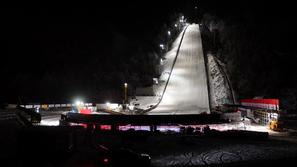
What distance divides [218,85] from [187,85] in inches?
200

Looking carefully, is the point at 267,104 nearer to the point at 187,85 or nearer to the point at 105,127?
the point at 187,85

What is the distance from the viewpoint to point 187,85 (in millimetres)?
44812

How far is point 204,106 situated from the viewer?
39281mm

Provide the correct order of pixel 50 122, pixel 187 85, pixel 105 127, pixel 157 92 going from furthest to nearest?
pixel 157 92
pixel 187 85
pixel 50 122
pixel 105 127

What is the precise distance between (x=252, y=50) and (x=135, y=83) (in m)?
23.8

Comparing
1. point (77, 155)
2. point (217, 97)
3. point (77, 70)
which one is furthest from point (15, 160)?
point (77, 70)

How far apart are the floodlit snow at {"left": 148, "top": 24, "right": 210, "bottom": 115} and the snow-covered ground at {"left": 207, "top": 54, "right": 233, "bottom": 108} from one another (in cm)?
139

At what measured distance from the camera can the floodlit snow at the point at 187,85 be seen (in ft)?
131

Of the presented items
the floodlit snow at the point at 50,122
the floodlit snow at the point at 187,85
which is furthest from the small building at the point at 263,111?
the floodlit snow at the point at 50,122

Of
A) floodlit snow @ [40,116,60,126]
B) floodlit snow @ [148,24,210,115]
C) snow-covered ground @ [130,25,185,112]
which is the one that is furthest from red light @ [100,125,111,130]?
snow-covered ground @ [130,25,185,112]

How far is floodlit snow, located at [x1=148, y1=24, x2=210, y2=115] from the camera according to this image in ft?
131

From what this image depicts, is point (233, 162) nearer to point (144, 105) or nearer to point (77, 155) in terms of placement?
point (77, 155)

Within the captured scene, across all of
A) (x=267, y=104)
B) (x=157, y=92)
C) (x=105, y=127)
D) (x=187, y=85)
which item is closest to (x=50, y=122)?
(x=105, y=127)

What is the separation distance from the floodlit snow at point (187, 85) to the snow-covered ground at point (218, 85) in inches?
54.6
